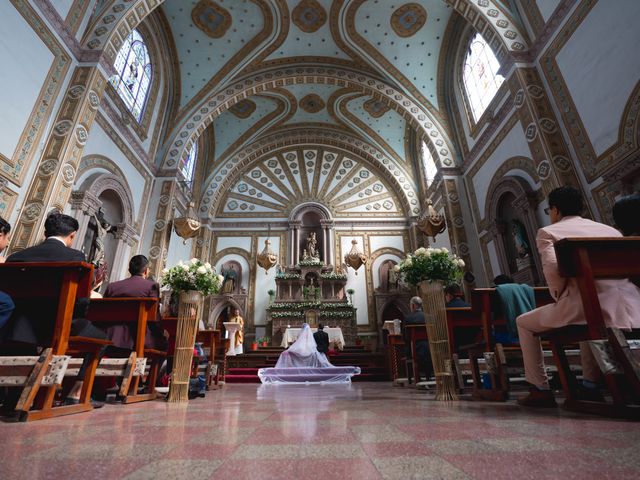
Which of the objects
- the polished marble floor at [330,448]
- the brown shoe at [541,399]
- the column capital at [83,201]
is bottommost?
the polished marble floor at [330,448]

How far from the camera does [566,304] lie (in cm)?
201

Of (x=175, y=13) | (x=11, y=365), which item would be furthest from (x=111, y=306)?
(x=175, y=13)

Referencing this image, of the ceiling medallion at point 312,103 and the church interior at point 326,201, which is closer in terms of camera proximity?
the church interior at point 326,201

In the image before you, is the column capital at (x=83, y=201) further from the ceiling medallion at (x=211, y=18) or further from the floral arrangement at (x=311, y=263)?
the floral arrangement at (x=311, y=263)

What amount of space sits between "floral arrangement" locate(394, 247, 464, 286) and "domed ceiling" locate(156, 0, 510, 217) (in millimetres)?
8174

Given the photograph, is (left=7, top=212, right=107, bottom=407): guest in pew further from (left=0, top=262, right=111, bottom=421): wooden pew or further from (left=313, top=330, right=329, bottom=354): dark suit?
(left=313, top=330, right=329, bottom=354): dark suit

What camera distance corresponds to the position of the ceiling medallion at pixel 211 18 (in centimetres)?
1024

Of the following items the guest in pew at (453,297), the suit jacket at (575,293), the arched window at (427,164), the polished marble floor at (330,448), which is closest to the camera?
the polished marble floor at (330,448)

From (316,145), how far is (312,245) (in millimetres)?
4657

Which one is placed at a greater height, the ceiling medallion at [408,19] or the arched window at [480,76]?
the ceiling medallion at [408,19]

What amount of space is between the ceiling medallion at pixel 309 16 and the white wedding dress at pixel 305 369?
9328 mm

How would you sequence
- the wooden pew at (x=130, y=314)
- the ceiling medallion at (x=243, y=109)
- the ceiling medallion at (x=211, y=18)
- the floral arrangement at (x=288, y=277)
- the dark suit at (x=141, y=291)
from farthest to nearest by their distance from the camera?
1. the ceiling medallion at (x=243, y=109)
2. the floral arrangement at (x=288, y=277)
3. the ceiling medallion at (x=211, y=18)
4. the dark suit at (x=141, y=291)
5. the wooden pew at (x=130, y=314)

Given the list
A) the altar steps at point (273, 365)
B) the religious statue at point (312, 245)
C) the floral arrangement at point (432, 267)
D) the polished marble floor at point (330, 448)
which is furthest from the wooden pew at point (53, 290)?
the religious statue at point (312, 245)

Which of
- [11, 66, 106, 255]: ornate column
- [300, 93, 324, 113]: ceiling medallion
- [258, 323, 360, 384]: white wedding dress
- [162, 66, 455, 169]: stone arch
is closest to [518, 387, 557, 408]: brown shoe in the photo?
[258, 323, 360, 384]: white wedding dress
